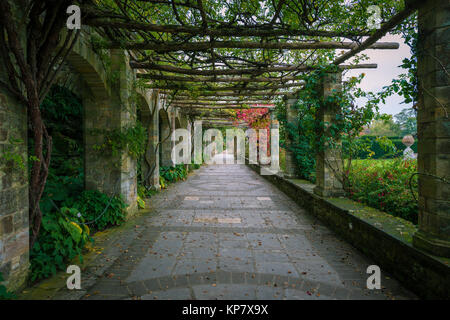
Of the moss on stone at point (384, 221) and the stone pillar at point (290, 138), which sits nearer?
the moss on stone at point (384, 221)

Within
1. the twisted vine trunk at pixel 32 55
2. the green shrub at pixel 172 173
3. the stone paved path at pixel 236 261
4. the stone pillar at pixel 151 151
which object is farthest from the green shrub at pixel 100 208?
the green shrub at pixel 172 173

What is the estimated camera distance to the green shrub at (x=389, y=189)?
3697 millimetres

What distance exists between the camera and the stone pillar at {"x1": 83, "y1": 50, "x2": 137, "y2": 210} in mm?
4875

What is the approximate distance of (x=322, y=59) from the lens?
16.4 ft

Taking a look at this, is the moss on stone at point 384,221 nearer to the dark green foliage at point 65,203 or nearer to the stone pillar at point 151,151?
the dark green foliage at point 65,203

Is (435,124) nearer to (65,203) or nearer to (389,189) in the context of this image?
(389,189)

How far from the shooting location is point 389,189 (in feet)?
13.5

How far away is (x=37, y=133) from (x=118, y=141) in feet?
6.56

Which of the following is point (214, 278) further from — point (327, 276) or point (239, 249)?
point (327, 276)

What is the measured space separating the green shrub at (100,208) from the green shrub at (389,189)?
4143 millimetres

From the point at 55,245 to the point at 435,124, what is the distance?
400 centimetres

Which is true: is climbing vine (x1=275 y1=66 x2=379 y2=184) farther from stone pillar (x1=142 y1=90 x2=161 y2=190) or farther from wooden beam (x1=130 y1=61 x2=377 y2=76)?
stone pillar (x1=142 y1=90 x2=161 y2=190)

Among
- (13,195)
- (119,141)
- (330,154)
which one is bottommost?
(13,195)

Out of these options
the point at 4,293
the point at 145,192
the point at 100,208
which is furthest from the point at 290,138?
the point at 4,293
